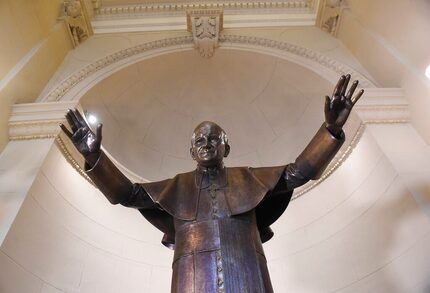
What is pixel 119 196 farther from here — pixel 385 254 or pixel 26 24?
pixel 26 24

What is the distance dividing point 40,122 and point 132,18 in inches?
97.7

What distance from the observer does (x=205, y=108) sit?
4.81 metres

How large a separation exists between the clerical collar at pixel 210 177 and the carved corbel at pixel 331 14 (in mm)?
3376

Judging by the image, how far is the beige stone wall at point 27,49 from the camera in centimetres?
300

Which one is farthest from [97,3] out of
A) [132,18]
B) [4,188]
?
[4,188]

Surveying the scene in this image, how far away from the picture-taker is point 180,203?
5.70ft

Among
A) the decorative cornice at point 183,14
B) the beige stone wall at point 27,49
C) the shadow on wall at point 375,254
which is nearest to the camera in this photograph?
the shadow on wall at point 375,254

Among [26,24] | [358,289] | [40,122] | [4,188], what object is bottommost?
[358,289]

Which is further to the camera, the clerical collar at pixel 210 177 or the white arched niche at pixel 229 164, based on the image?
the white arched niche at pixel 229 164

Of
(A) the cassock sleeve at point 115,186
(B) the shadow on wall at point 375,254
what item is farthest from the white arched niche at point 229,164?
(A) the cassock sleeve at point 115,186

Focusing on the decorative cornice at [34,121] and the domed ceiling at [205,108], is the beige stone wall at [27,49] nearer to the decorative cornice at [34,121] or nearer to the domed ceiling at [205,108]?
the decorative cornice at [34,121]

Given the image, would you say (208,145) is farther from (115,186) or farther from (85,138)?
(85,138)

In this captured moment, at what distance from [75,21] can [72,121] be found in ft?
10.5

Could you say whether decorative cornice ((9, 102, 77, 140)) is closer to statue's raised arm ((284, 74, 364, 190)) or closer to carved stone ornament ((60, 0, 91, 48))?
carved stone ornament ((60, 0, 91, 48))
